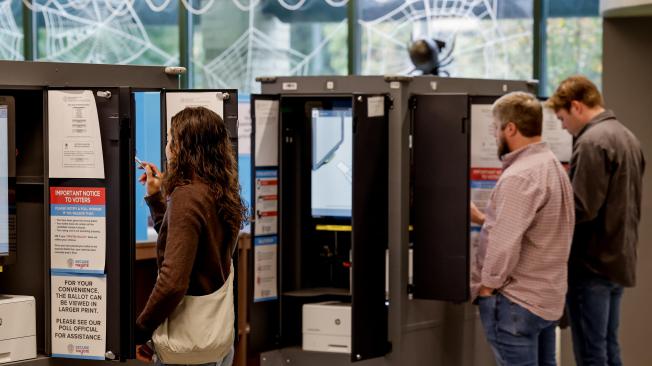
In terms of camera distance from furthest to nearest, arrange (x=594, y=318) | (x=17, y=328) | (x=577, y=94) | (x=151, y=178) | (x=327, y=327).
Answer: (x=327, y=327), (x=577, y=94), (x=594, y=318), (x=17, y=328), (x=151, y=178)

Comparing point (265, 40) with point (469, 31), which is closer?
point (469, 31)

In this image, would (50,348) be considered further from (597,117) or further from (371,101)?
(597,117)

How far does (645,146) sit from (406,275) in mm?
1823

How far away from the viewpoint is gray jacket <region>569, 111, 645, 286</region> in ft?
13.0

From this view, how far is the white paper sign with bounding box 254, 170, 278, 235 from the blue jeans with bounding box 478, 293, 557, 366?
118 cm

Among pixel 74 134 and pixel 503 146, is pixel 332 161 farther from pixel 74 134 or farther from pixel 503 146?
pixel 74 134

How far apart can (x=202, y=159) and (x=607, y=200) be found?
1976mm

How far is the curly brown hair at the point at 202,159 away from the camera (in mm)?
2826

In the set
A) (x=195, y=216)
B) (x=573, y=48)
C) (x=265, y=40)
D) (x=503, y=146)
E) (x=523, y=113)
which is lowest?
(x=195, y=216)

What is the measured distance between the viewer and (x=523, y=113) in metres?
3.56

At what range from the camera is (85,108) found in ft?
11.1

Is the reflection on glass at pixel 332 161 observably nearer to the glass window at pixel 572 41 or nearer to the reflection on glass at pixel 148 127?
the reflection on glass at pixel 148 127

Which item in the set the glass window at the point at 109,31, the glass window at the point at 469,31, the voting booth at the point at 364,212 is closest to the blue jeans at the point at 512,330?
the voting booth at the point at 364,212

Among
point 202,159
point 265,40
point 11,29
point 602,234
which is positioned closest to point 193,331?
point 202,159
